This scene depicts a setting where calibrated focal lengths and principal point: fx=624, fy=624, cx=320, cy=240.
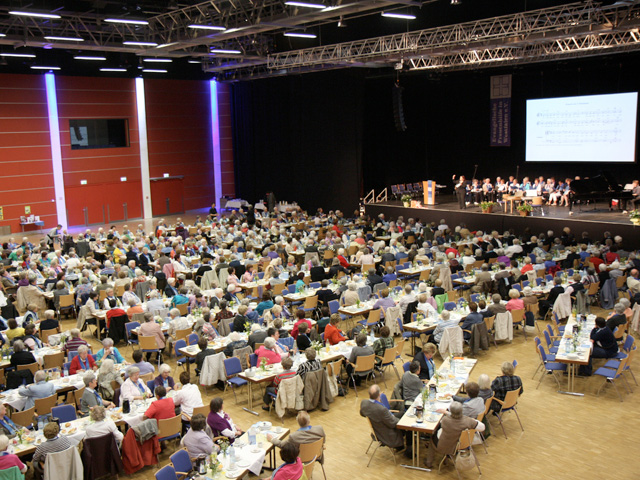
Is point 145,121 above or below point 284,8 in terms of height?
below

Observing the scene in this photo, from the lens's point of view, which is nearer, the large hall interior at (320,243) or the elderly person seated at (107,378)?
the large hall interior at (320,243)

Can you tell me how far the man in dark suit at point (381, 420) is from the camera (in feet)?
28.9

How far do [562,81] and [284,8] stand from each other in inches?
559

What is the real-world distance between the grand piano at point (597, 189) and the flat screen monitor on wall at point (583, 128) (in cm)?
152

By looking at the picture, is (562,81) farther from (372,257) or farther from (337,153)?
(372,257)

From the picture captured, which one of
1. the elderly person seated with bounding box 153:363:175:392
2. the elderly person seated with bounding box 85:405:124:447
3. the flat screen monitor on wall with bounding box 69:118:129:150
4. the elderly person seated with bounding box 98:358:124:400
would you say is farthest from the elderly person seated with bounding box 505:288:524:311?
the flat screen monitor on wall with bounding box 69:118:129:150

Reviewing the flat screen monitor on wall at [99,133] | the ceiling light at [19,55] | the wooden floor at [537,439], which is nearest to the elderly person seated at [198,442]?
the wooden floor at [537,439]

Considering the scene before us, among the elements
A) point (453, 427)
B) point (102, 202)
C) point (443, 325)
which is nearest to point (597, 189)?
point (443, 325)

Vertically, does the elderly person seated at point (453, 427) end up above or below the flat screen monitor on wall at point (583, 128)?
below

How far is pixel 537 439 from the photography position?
974 centimetres

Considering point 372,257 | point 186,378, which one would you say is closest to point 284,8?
point 372,257

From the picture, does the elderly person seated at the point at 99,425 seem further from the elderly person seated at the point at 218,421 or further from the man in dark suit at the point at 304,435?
the man in dark suit at the point at 304,435

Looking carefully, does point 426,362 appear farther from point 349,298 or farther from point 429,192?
point 429,192

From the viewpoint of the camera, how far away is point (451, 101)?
3083cm
